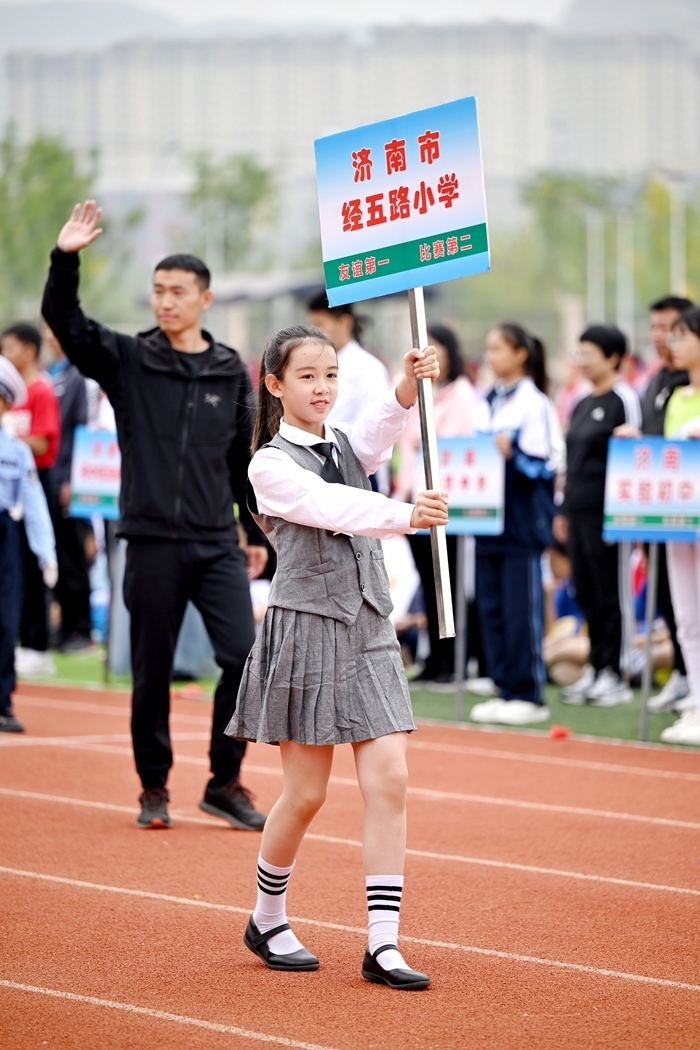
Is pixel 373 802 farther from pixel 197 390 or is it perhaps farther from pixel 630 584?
pixel 630 584

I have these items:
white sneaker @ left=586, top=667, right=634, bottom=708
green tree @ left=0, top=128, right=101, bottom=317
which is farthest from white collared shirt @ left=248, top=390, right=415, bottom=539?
green tree @ left=0, top=128, right=101, bottom=317

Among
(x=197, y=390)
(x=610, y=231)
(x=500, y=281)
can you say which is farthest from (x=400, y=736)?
(x=500, y=281)

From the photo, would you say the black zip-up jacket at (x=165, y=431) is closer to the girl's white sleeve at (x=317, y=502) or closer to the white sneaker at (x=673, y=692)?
the girl's white sleeve at (x=317, y=502)

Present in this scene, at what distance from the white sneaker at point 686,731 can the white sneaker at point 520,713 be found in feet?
3.11

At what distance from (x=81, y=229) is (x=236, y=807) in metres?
2.49

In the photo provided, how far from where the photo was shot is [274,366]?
4750 millimetres

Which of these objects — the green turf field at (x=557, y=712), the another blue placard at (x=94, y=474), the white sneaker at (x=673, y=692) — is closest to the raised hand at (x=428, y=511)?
the green turf field at (x=557, y=712)

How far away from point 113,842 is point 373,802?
2.34 m

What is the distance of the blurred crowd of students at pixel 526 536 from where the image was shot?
31.5 feet

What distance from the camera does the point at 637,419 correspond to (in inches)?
405

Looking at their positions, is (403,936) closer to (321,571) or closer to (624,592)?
(321,571)

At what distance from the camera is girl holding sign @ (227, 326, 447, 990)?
4445mm

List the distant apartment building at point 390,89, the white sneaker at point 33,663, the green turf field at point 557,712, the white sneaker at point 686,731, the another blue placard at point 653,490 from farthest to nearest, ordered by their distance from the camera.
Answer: the distant apartment building at point 390,89, the white sneaker at point 33,663, the green turf field at point 557,712, the white sneaker at point 686,731, the another blue placard at point 653,490

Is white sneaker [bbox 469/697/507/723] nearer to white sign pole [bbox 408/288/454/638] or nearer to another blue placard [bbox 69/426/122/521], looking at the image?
another blue placard [bbox 69/426/122/521]
